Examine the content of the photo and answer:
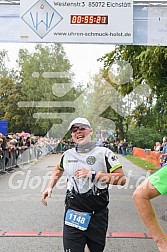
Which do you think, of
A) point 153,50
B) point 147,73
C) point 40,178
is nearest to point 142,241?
point 153,50

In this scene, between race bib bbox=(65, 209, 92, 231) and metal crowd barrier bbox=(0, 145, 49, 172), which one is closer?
race bib bbox=(65, 209, 92, 231)

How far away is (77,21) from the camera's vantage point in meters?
9.53

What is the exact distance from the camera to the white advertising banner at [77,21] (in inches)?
373

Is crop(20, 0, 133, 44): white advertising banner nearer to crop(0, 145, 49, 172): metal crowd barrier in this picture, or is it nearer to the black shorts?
the black shorts

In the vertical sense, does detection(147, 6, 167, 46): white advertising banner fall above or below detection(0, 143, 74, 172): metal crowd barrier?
above

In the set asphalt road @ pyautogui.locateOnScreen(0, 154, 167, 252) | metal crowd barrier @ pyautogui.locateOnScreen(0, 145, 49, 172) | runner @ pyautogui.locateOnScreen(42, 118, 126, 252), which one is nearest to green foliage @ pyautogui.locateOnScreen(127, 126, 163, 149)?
metal crowd barrier @ pyautogui.locateOnScreen(0, 145, 49, 172)

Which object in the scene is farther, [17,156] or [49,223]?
[17,156]

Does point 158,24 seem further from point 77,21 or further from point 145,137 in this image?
point 145,137

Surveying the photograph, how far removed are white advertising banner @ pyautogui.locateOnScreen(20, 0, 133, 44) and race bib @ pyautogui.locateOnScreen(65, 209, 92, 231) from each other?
609 cm

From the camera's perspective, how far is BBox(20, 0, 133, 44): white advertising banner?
31.1 feet

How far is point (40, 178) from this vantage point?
17.3m

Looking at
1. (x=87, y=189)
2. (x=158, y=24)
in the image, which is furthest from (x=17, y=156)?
(x=87, y=189)

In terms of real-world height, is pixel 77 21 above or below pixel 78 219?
above

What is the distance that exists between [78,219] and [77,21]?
6307 mm
